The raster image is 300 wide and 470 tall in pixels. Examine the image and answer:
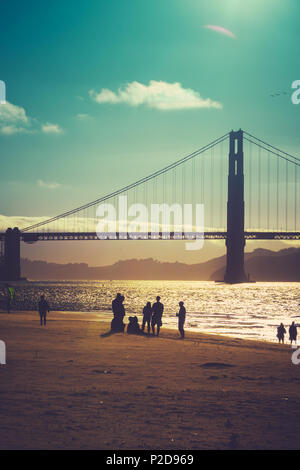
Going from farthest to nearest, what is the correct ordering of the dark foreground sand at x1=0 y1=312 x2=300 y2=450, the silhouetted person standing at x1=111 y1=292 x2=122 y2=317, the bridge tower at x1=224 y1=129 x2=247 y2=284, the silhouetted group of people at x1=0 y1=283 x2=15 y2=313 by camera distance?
the bridge tower at x1=224 y1=129 x2=247 y2=284 < the silhouetted group of people at x1=0 y1=283 x2=15 y2=313 < the silhouetted person standing at x1=111 y1=292 x2=122 y2=317 < the dark foreground sand at x1=0 y1=312 x2=300 y2=450

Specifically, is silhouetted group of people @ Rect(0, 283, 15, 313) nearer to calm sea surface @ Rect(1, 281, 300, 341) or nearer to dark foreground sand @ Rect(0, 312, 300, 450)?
calm sea surface @ Rect(1, 281, 300, 341)

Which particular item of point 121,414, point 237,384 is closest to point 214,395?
point 237,384

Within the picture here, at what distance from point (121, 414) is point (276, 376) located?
17.1ft

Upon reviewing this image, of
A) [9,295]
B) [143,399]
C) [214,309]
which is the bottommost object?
[214,309]

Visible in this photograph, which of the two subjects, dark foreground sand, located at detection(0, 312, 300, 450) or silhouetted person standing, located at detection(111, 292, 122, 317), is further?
silhouetted person standing, located at detection(111, 292, 122, 317)

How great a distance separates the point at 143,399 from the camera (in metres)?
Result: 9.37

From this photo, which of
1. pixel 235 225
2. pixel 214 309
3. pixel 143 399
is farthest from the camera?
pixel 235 225

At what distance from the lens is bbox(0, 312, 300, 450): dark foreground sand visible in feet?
23.5

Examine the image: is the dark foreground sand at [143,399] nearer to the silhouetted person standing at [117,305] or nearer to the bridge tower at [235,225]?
the silhouetted person standing at [117,305]

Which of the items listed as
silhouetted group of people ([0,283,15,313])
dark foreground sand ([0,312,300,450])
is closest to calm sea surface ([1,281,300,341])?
silhouetted group of people ([0,283,15,313])

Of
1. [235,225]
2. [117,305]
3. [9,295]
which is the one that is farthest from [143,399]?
[235,225]

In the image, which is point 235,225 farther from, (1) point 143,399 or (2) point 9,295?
(1) point 143,399

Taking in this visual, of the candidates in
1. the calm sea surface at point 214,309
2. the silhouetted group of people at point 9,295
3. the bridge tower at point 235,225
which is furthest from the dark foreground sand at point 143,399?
the bridge tower at point 235,225
